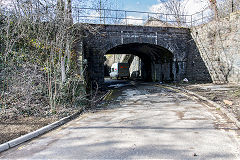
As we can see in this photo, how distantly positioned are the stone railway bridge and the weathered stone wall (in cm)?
81

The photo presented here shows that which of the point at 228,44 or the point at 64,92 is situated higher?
the point at 228,44

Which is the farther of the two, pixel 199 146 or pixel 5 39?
pixel 5 39

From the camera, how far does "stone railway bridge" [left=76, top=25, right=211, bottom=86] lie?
49.1ft

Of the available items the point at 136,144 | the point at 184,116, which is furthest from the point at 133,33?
the point at 136,144

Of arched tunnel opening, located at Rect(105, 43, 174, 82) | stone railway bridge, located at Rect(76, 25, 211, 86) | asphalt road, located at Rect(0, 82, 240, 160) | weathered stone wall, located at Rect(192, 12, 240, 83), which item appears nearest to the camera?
asphalt road, located at Rect(0, 82, 240, 160)

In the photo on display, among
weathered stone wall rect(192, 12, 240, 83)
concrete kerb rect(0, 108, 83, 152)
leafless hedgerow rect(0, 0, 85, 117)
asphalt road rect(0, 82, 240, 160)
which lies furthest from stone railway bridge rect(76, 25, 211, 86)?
asphalt road rect(0, 82, 240, 160)

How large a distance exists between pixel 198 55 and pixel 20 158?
51.8 ft

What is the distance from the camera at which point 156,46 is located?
17109mm

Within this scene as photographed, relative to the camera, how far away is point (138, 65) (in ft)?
107

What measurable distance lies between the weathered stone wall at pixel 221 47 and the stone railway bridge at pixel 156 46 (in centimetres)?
81

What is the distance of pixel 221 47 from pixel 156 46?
5351 mm

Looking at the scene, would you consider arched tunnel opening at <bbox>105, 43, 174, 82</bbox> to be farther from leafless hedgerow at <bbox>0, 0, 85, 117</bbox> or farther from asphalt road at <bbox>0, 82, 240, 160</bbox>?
asphalt road at <bbox>0, 82, 240, 160</bbox>

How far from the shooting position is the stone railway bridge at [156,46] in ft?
49.1

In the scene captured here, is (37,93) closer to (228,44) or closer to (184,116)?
(184,116)
